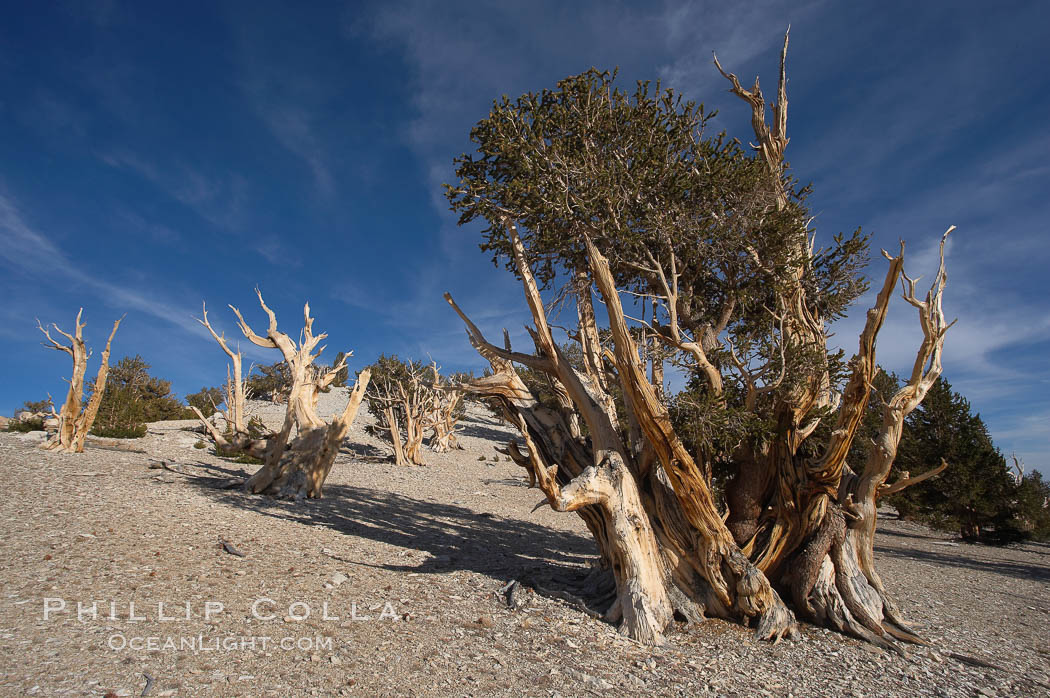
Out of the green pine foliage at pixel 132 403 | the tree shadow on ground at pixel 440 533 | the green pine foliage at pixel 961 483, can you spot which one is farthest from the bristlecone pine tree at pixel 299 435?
the green pine foliage at pixel 961 483

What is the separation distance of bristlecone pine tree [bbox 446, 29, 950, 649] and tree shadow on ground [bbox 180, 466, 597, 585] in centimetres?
204

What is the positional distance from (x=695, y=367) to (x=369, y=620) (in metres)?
4.63

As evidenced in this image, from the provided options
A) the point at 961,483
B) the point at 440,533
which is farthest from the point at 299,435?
the point at 961,483

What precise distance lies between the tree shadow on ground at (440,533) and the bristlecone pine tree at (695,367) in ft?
6.69

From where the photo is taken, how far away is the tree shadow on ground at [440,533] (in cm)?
787

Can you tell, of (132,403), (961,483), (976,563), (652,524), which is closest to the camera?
(652,524)

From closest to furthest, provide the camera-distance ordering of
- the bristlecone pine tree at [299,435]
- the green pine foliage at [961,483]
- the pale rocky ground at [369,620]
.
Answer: the pale rocky ground at [369,620]
the bristlecone pine tree at [299,435]
the green pine foliage at [961,483]

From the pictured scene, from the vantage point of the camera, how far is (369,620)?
5270 millimetres

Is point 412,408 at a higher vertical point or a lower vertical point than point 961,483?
higher

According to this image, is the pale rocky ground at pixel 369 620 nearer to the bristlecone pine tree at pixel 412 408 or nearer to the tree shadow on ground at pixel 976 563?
the tree shadow on ground at pixel 976 563

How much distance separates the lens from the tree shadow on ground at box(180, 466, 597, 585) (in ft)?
25.8

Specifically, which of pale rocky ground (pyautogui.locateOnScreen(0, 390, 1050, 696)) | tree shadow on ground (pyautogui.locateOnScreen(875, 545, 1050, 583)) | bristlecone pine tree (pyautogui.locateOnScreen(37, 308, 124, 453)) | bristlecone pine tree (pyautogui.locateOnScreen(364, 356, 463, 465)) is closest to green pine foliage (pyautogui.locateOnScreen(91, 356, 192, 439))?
bristlecone pine tree (pyautogui.locateOnScreen(37, 308, 124, 453))

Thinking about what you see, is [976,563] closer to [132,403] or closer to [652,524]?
[652,524]

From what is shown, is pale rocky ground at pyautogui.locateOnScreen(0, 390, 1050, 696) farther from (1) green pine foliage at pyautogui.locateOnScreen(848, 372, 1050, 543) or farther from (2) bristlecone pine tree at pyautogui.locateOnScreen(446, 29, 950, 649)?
(1) green pine foliage at pyautogui.locateOnScreen(848, 372, 1050, 543)
